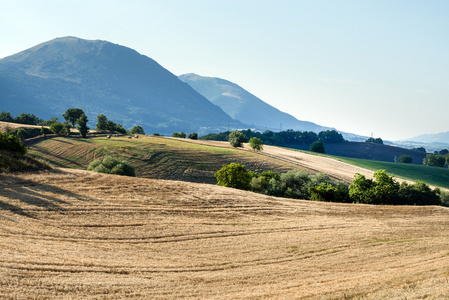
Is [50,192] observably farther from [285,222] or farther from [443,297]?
[443,297]

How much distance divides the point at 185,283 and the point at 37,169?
1288 inches

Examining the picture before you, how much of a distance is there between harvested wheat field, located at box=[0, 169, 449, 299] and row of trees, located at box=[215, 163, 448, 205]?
789 cm

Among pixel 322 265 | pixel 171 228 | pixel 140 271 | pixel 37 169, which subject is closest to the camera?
pixel 140 271

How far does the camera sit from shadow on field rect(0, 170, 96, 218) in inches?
1187

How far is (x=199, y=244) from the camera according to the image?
26.2m

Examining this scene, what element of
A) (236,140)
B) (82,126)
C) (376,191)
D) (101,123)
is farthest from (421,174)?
(101,123)

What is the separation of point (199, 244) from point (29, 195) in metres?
18.6

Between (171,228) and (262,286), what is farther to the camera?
(171,228)

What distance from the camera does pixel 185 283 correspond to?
18.6 metres

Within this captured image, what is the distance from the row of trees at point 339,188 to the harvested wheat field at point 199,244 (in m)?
7.89

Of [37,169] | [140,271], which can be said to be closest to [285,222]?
[140,271]

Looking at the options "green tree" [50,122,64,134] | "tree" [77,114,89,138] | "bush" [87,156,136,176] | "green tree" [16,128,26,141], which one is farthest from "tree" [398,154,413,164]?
"green tree" [16,128,26,141]

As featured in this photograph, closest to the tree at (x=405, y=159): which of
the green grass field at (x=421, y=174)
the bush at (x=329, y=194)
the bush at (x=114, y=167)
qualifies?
the green grass field at (x=421, y=174)

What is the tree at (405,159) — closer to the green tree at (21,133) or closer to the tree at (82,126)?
the tree at (82,126)
